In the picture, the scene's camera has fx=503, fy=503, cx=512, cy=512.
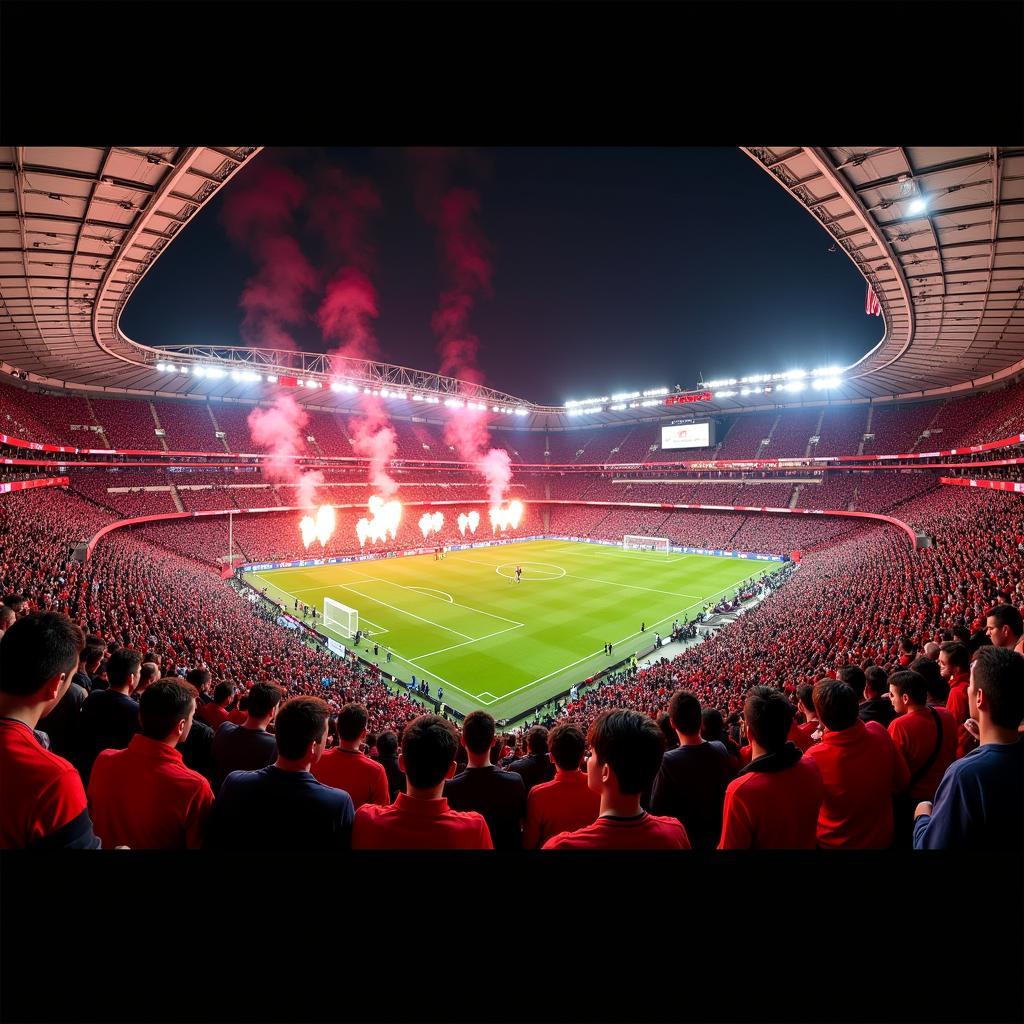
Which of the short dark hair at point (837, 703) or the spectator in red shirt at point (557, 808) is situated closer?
the short dark hair at point (837, 703)

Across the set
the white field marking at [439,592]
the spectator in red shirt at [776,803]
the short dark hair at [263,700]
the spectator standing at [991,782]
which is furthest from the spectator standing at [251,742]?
the white field marking at [439,592]

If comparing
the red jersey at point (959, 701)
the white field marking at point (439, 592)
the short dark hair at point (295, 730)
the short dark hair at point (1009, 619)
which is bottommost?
the white field marking at point (439, 592)

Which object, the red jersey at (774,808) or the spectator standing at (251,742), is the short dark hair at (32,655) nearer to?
the spectator standing at (251,742)

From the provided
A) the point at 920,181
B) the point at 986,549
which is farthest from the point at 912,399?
the point at 920,181

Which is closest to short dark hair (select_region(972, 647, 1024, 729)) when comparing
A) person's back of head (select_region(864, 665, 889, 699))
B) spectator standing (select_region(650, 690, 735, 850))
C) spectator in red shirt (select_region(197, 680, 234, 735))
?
spectator standing (select_region(650, 690, 735, 850))

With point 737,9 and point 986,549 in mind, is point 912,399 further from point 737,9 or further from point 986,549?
point 737,9

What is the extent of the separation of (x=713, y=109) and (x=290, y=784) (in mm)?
4843

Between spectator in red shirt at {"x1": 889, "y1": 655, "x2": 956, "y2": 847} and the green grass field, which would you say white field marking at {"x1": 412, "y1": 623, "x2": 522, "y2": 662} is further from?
spectator in red shirt at {"x1": 889, "y1": 655, "x2": 956, "y2": 847}

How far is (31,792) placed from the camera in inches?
88.7

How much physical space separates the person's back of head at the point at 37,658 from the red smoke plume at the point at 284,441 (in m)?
53.2

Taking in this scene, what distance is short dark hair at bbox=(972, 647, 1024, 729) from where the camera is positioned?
2615 mm

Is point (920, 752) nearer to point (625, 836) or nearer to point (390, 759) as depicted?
point (625, 836)

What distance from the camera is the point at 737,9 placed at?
3047mm

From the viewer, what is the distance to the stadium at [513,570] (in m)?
2.75
